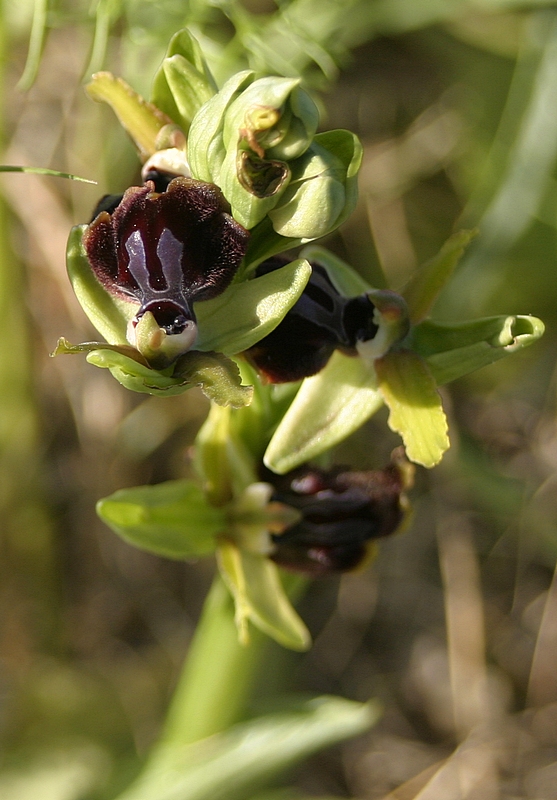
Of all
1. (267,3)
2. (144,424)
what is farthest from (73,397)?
(267,3)

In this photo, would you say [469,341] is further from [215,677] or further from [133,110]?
[215,677]

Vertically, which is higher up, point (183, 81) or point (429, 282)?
point (183, 81)

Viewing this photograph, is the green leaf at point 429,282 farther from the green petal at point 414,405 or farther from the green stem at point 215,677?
the green stem at point 215,677

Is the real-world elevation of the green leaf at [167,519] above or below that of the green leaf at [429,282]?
below

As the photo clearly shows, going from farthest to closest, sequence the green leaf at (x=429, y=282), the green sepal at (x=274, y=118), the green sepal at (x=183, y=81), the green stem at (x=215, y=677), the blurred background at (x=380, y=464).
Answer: the blurred background at (x=380, y=464) → the green stem at (x=215, y=677) → the green leaf at (x=429, y=282) → the green sepal at (x=183, y=81) → the green sepal at (x=274, y=118)

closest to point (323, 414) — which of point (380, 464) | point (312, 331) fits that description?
point (312, 331)

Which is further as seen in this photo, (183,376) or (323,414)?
(323,414)

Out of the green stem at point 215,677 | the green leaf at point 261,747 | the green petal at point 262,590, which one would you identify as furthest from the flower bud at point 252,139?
the green leaf at point 261,747

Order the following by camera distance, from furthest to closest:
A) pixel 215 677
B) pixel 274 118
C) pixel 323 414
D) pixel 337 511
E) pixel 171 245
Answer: pixel 215 677 < pixel 337 511 < pixel 323 414 < pixel 171 245 < pixel 274 118
